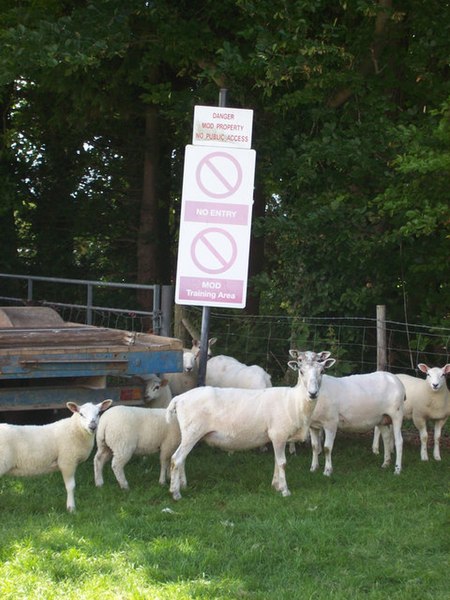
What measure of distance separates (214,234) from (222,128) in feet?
3.49

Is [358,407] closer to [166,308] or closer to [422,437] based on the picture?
[422,437]

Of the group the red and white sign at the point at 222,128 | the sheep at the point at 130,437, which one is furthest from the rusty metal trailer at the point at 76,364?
the red and white sign at the point at 222,128

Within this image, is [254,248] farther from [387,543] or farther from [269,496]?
[387,543]

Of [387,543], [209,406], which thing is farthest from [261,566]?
[209,406]

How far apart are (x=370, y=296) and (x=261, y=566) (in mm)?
8099

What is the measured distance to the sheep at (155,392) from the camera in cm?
991

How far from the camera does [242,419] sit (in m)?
8.74

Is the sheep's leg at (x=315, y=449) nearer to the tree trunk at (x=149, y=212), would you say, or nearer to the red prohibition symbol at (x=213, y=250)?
the red prohibition symbol at (x=213, y=250)

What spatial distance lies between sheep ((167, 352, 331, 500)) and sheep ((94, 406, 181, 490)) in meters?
0.20

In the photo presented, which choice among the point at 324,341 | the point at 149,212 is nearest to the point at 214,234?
the point at 324,341

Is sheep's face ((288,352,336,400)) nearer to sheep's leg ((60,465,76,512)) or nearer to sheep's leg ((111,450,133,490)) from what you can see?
sheep's leg ((111,450,133,490))

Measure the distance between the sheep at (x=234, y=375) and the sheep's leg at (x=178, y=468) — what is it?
268 cm

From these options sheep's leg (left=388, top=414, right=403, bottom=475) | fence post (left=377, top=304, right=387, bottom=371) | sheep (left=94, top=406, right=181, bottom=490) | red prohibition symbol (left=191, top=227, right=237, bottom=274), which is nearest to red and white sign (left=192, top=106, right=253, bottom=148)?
red prohibition symbol (left=191, top=227, right=237, bottom=274)

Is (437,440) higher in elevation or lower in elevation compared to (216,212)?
lower
